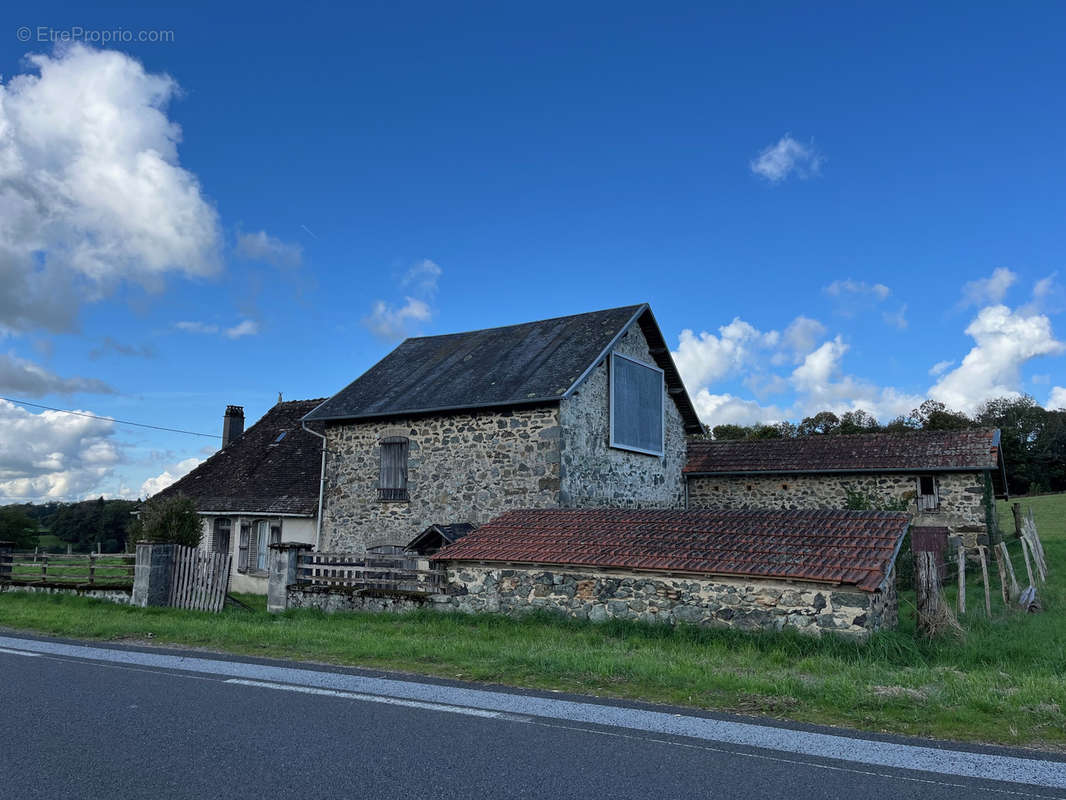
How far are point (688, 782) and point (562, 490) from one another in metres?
13.0

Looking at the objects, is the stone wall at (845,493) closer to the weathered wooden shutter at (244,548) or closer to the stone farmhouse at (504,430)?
the stone farmhouse at (504,430)

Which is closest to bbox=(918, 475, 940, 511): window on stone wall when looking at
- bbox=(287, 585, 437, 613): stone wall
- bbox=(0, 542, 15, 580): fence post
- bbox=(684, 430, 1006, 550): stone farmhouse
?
bbox=(684, 430, 1006, 550): stone farmhouse

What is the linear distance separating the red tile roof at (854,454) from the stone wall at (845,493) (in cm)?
39

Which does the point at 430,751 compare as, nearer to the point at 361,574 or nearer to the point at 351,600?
the point at 351,600

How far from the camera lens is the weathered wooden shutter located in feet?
80.7

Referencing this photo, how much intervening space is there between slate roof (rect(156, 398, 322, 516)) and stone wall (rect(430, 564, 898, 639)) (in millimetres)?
10555

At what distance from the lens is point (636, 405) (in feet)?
70.9

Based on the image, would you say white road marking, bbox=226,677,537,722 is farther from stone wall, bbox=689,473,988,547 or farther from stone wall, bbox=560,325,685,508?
stone wall, bbox=689,473,988,547

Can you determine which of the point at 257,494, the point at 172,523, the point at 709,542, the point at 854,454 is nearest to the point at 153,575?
the point at 172,523

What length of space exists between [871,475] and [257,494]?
17.8 metres

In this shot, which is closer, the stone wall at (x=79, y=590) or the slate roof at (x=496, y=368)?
the stone wall at (x=79, y=590)

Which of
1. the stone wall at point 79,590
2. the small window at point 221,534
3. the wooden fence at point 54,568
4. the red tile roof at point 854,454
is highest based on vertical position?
the red tile roof at point 854,454

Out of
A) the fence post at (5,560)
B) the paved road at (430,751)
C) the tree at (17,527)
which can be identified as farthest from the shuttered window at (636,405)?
the tree at (17,527)

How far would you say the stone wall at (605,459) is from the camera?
18.5m
